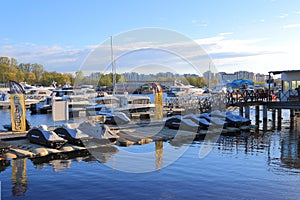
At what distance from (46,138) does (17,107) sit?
4.37 m

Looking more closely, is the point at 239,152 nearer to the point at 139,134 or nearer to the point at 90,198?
the point at 139,134

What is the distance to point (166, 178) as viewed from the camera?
644 inches

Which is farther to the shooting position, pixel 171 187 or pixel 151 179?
pixel 151 179

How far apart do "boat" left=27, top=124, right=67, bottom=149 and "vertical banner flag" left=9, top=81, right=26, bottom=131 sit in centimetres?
277

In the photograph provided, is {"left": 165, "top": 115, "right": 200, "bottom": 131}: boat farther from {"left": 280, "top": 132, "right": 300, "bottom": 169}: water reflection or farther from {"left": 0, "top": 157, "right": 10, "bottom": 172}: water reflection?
{"left": 0, "top": 157, "right": 10, "bottom": 172}: water reflection

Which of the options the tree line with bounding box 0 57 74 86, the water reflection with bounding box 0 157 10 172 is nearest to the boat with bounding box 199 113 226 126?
the water reflection with bounding box 0 157 10 172

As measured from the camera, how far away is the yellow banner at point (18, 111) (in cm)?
2386

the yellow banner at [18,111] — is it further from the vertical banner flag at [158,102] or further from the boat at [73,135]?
the vertical banner flag at [158,102]

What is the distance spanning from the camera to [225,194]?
46.2ft

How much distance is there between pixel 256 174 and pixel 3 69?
4801 inches

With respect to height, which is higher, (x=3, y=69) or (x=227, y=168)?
(x=3, y=69)

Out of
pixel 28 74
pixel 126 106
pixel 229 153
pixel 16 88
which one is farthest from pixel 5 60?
pixel 229 153

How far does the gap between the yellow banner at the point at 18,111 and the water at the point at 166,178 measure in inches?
234

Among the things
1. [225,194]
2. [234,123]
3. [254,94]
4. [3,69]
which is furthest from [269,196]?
[3,69]
